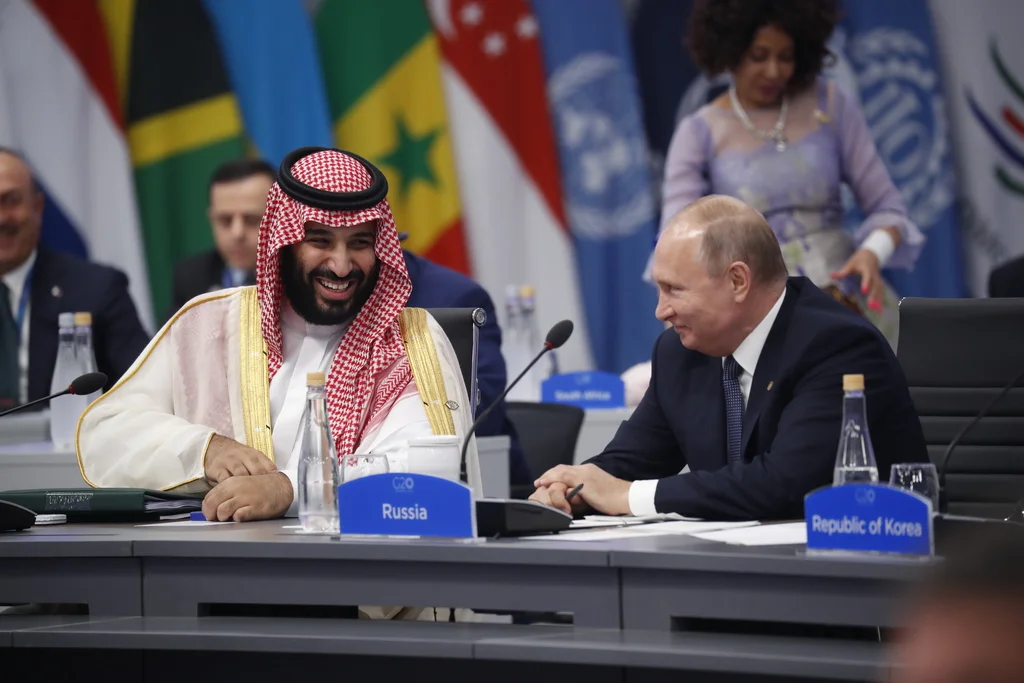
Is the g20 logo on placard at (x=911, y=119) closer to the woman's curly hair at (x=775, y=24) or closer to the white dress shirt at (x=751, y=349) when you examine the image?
the woman's curly hair at (x=775, y=24)

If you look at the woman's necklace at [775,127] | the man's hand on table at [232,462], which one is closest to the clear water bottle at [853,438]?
the man's hand on table at [232,462]

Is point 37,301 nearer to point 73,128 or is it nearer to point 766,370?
point 73,128

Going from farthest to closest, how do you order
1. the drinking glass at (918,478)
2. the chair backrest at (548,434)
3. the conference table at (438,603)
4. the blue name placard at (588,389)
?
the blue name placard at (588,389)
the chair backrest at (548,434)
the drinking glass at (918,478)
the conference table at (438,603)

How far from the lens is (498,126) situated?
5.95m

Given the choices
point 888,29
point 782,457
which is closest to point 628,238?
point 888,29

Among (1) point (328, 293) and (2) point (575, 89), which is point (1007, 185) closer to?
(2) point (575, 89)

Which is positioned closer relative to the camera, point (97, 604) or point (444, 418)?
point (97, 604)

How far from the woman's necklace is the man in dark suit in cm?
179

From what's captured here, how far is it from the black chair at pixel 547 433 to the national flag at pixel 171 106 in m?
2.35

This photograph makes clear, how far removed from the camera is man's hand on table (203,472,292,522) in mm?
2572

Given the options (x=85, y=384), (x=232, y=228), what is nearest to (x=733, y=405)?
(x=85, y=384)

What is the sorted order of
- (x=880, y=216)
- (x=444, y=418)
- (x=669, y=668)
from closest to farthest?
(x=669, y=668) → (x=444, y=418) → (x=880, y=216)

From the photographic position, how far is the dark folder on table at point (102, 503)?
259 cm

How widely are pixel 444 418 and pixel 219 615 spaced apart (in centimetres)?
84
